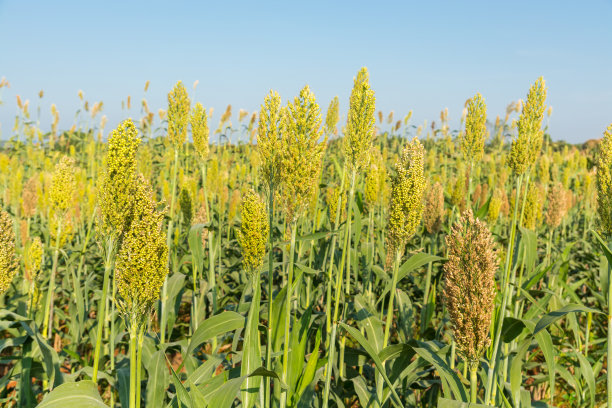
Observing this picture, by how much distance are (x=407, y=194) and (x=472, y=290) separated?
0.63 meters

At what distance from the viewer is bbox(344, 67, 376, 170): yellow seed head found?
2.44 meters

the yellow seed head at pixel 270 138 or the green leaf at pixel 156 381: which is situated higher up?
the yellow seed head at pixel 270 138

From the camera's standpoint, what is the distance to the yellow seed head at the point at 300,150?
77.5 inches

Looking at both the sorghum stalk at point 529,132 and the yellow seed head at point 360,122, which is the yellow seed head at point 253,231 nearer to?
the yellow seed head at point 360,122

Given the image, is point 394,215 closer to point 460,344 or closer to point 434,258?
point 434,258

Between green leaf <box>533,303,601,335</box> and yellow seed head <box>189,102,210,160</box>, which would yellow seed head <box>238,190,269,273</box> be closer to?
green leaf <box>533,303,601,335</box>

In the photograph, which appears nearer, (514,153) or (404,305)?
(514,153)

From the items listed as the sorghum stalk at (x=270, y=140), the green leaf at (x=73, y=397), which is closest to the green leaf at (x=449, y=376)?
the sorghum stalk at (x=270, y=140)

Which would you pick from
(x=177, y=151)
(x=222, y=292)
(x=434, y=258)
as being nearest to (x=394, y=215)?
(x=434, y=258)

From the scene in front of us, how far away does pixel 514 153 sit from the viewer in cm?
262

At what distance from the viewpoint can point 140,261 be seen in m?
1.67

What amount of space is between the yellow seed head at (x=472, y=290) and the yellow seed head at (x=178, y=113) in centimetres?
257

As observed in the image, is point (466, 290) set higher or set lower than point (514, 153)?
lower

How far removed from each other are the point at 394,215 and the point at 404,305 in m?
1.26
